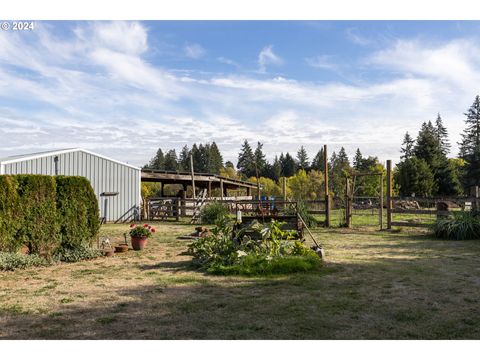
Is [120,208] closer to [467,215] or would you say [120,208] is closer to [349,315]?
[467,215]

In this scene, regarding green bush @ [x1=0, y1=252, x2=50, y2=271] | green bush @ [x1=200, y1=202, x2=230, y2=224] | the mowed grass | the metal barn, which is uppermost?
the metal barn

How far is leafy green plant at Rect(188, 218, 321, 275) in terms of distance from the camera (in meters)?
6.95

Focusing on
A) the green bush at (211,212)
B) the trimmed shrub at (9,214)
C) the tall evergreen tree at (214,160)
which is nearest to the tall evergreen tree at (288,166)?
the tall evergreen tree at (214,160)

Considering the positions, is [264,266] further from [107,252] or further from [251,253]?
[107,252]

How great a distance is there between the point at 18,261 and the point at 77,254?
1250 mm

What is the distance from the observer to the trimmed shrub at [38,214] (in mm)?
8039

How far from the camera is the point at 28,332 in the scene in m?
4.05

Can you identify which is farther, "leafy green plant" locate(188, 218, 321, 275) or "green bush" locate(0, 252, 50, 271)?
"green bush" locate(0, 252, 50, 271)

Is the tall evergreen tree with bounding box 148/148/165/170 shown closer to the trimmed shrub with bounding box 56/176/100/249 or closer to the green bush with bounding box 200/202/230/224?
the green bush with bounding box 200/202/230/224

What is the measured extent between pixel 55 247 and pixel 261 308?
5468mm

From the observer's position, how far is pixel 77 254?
342 inches

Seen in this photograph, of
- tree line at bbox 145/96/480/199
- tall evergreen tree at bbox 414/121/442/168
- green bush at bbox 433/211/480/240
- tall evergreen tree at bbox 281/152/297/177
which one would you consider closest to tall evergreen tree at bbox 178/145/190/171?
tree line at bbox 145/96/480/199

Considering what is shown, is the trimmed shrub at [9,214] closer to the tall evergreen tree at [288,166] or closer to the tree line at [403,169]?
the tree line at [403,169]

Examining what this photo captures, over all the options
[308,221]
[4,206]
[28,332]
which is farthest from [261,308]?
[308,221]
